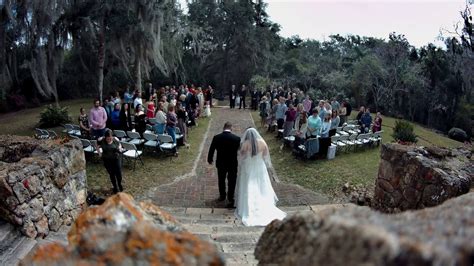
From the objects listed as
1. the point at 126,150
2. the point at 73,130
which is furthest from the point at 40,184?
the point at 73,130

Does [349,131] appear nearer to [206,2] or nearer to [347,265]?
[347,265]

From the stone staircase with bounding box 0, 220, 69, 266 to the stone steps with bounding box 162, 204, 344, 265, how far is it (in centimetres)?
190

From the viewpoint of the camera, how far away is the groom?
7.07 m

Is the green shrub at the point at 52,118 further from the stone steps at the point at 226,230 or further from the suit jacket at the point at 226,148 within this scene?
the suit jacket at the point at 226,148

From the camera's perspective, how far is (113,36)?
15.7 m

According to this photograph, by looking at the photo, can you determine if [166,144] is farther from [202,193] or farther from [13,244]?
[13,244]

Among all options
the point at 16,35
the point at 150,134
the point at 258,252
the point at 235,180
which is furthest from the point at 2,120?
the point at 258,252

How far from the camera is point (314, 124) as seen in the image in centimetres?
1049

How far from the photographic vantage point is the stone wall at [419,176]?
5.46 metres

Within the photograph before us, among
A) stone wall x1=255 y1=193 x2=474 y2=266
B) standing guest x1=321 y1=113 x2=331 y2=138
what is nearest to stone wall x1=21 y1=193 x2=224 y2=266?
stone wall x1=255 y1=193 x2=474 y2=266

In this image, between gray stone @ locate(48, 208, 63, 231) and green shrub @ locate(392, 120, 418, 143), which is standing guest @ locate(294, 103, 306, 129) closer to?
green shrub @ locate(392, 120, 418, 143)

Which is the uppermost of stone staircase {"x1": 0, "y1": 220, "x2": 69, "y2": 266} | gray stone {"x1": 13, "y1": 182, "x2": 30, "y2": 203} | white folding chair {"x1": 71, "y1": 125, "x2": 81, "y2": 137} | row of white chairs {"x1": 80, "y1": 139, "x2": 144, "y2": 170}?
gray stone {"x1": 13, "y1": 182, "x2": 30, "y2": 203}

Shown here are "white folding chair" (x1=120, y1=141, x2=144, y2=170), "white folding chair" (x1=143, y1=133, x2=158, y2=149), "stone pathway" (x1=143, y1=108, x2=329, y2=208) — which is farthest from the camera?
"white folding chair" (x1=143, y1=133, x2=158, y2=149)

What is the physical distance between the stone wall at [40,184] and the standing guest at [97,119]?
11.4 feet
